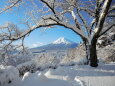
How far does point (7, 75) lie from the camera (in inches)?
277

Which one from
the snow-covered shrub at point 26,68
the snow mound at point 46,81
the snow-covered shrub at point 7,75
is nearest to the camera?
the snow-covered shrub at point 7,75

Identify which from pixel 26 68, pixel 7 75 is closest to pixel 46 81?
pixel 7 75

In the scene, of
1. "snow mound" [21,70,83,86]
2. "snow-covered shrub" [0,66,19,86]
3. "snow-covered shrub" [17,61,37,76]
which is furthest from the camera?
"snow-covered shrub" [17,61,37,76]

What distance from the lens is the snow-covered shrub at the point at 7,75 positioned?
6828mm

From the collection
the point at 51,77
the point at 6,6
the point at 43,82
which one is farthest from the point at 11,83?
the point at 6,6

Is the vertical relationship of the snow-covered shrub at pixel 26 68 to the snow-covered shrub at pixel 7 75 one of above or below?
below

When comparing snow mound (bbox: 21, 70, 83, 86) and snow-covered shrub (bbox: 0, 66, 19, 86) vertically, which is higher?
snow-covered shrub (bbox: 0, 66, 19, 86)

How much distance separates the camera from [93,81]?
8.06m

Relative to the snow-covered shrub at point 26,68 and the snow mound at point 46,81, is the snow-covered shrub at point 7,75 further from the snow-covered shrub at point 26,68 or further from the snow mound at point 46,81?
the snow-covered shrub at point 26,68

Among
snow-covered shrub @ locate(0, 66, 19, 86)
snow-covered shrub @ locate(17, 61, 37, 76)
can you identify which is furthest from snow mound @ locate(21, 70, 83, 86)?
snow-covered shrub @ locate(17, 61, 37, 76)

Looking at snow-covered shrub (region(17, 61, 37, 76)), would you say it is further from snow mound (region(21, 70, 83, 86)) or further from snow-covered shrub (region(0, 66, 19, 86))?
snow-covered shrub (region(0, 66, 19, 86))

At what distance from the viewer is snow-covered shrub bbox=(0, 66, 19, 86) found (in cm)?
683

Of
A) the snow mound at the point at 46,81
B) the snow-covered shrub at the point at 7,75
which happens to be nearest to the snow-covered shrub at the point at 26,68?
the snow mound at the point at 46,81

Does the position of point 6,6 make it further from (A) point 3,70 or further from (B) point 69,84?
(B) point 69,84
